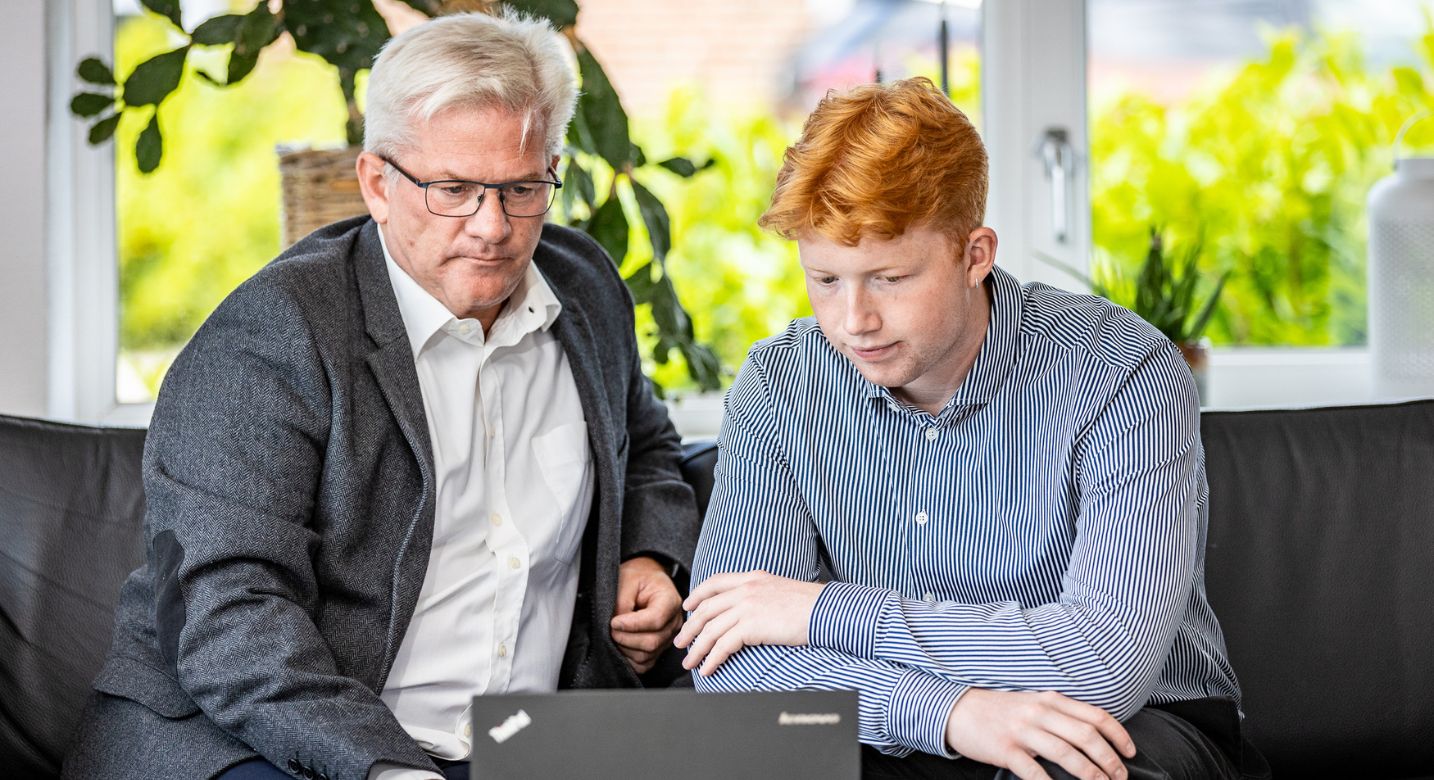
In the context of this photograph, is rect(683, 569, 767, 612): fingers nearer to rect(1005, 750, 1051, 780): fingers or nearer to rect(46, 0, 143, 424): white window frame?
rect(1005, 750, 1051, 780): fingers

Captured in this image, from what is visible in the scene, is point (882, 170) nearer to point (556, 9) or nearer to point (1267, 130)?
point (556, 9)

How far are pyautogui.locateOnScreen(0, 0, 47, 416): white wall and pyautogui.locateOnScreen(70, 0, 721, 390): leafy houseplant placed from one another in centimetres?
25

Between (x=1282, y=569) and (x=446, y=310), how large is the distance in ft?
4.02

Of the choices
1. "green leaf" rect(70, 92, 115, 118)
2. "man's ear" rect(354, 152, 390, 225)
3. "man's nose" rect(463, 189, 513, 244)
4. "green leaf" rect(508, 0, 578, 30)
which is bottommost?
"man's nose" rect(463, 189, 513, 244)

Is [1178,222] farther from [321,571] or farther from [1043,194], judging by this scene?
[321,571]

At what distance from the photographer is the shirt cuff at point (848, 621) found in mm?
1426

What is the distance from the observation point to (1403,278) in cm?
258

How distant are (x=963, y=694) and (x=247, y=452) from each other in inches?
31.6

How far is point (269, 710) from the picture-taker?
1.35 metres

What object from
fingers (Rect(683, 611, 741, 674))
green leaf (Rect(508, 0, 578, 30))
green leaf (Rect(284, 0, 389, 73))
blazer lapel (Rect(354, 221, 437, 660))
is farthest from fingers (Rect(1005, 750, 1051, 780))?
green leaf (Rect(284, 0, 389, 73))

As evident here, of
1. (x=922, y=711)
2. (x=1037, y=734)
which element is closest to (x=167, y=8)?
(x=922, y=711)

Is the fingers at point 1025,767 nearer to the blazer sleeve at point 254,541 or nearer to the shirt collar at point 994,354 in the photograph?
the shirt collar at point 994,354

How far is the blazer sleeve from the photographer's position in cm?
136

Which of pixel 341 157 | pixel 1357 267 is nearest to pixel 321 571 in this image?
pixel 341 157
